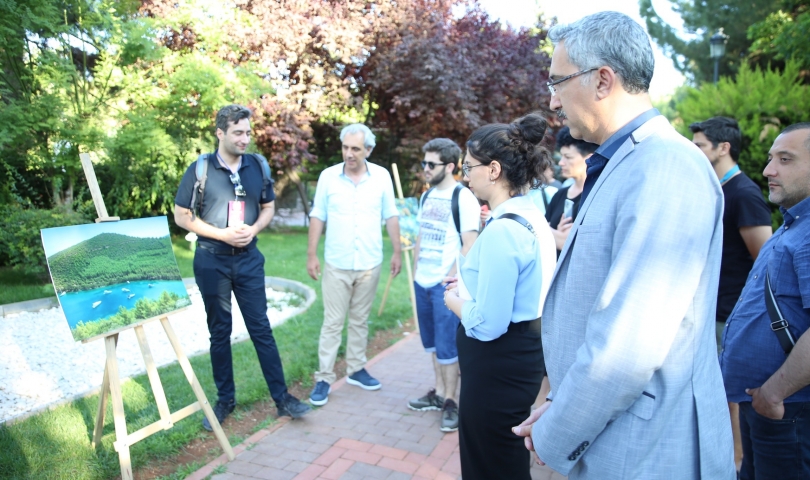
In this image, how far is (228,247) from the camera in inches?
152

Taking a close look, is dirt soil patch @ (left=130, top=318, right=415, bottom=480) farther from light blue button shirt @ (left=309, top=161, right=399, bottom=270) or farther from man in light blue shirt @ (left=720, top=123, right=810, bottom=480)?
man in light blue shirt @ (left=720, top=123, right=810, bottom=480)

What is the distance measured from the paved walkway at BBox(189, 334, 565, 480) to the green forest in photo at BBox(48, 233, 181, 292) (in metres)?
1.32

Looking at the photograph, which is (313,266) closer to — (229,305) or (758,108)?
(229,305)

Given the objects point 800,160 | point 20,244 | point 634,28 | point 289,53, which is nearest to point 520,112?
point 289,53

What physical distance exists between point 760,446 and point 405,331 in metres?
Answer: 4.57

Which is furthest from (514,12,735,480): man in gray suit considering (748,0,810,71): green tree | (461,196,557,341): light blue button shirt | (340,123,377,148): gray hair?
(748,0,810,71): green tree

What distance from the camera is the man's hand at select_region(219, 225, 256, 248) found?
3.74m

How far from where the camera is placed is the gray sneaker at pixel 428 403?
429 cm

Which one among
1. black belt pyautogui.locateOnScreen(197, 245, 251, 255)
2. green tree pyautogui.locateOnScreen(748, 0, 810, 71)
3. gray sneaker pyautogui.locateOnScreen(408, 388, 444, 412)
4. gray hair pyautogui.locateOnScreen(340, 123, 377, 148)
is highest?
green tree pyautogui.locateOnScreen(748, 0, 810, 71)

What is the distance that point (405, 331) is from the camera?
6512 millimetres

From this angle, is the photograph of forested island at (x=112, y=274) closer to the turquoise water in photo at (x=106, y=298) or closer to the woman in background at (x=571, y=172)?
the turquoise water in photo at (x=106, y=298)

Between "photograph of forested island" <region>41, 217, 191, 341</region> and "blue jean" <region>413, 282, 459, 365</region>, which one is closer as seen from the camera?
"photograph of forested island" <region>41, 217, 191, 341</region>

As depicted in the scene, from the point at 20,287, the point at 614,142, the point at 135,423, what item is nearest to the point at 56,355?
the point at 135,423

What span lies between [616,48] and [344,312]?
3.73 m
